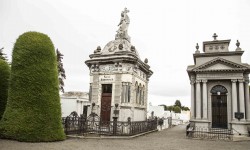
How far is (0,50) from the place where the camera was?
1057 inches

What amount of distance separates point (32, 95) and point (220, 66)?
1670 centimetres

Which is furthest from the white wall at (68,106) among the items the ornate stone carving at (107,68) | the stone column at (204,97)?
the stone column at (204,97)

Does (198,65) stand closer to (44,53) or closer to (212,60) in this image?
(212,60)

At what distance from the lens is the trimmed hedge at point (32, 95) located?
383 inches

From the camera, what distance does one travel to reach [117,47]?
17312 millimetres

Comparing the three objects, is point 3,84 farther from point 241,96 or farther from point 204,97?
point 241,96

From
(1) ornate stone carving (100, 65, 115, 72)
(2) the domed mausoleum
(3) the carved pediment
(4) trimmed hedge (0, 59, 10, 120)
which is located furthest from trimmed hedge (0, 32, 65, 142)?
(3) the carved pediment

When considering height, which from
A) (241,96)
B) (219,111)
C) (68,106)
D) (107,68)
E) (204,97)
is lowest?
(68,106)

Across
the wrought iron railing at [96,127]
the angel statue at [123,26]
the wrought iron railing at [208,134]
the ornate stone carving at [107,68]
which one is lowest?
the wrought iron railing at [208,134]

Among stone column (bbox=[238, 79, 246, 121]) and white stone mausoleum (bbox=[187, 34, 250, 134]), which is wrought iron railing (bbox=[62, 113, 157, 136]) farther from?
stone column (bbox=[238, 79, 246, 121])

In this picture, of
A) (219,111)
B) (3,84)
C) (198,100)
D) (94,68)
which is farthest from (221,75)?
(3,84)

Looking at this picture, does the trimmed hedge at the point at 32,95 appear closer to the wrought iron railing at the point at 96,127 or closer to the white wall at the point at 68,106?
the wrought iron railing at the point at 96,127

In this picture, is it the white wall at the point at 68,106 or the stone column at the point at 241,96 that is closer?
the stone column at the point at 241,96

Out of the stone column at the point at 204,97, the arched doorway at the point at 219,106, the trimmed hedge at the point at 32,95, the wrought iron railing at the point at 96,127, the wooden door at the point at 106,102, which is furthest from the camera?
the arched doorway at the point at 219,106
